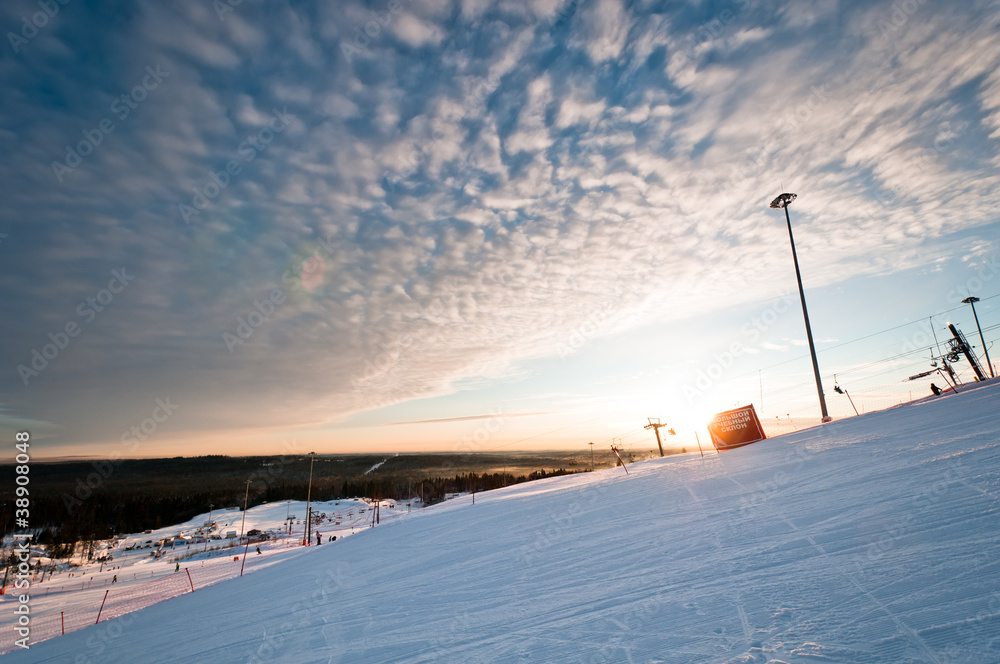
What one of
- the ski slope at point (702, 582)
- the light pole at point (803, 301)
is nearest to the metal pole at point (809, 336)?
the light pole at point (803, 301)

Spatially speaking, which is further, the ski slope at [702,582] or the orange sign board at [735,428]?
the orange sign board at [735,428]

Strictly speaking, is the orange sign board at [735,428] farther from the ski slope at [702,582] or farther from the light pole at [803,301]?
the ski slope at [702,582]

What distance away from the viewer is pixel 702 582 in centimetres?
523

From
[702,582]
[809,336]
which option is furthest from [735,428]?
[702,582]

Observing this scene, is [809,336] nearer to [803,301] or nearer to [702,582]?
[803,301]

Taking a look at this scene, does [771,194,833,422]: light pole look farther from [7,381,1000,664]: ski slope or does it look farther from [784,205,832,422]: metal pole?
[7,381,1000,664]: ski slope

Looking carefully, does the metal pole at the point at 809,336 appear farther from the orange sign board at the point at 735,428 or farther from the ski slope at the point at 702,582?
the ski slope at the point at 702,582

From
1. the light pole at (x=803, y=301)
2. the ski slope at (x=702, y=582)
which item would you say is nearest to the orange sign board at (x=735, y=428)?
the light pole at (x=803, y=301)

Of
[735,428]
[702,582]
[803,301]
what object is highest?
[803,301]

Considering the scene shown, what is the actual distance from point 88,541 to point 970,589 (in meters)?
91.2

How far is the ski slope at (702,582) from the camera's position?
367cm

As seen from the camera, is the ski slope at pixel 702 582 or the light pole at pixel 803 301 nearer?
the ski slope at pixel 702 582

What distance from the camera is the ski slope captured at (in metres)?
3.67

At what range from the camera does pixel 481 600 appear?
6.89m
